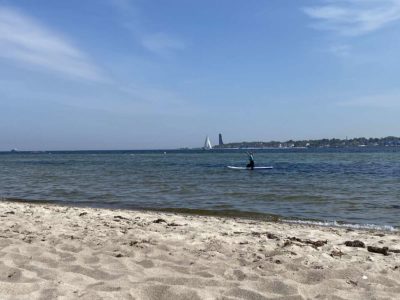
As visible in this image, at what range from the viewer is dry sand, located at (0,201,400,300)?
4617mm

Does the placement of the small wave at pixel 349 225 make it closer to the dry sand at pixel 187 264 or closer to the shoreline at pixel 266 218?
the shoreline at pixel 266 218

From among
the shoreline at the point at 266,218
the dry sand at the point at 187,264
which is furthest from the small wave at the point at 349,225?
the dry sand at the point at 187,264

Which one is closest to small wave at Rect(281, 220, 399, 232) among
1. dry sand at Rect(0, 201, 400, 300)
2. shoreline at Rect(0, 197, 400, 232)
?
shoreline at Rect(0, 197, 400, 232)

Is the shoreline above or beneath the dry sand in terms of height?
beneath

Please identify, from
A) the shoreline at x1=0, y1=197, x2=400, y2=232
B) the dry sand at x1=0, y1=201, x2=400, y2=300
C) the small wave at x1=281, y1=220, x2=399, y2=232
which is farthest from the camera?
the shoreline at x1=0, y1=197, x2=400, y2=232

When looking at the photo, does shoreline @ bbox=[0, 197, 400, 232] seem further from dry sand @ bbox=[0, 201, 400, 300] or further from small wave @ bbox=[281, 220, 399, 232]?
dry sand @ bbox=[0, 201, 400, 300]

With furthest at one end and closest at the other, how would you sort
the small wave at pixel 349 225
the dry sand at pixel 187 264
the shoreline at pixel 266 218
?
1. the shoreline at pixel 266 218
2. the small wave at pixel 349 225
3. the dry sand at pixel 187 264

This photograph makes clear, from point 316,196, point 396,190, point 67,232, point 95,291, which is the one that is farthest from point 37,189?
point 95,291

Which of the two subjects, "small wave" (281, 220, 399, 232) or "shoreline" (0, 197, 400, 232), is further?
"shoreline" (0, 197, 400, 232)

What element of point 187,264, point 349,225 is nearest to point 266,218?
point 349,225

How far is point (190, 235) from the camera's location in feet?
26.1

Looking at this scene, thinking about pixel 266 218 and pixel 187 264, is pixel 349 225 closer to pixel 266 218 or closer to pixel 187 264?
pixel 266 218

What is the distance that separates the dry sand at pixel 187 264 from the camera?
4.62 m

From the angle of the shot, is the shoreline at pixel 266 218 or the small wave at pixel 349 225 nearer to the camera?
the small wave at pixel 349 225
